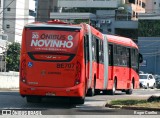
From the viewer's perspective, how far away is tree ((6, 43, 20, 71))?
2719 inches

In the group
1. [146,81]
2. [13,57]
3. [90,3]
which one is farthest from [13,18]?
[146,81]

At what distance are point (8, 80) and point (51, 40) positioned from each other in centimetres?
2291

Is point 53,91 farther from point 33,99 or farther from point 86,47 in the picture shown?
point 86,47

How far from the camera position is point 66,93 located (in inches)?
703

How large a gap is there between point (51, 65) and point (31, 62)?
0.80 metres

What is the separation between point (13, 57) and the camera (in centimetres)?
7119

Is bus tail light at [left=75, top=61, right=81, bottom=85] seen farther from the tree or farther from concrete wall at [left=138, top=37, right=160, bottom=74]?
concrete wall at [left=138, top=37, right=160, bottom=74]

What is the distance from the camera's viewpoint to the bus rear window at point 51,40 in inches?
715

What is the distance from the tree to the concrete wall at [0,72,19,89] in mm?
27476

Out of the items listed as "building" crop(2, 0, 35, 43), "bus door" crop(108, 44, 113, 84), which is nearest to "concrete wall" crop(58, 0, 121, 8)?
"building" crop(2, 0, 35, 43)

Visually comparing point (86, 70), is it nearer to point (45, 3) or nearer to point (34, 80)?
point (34, 80)

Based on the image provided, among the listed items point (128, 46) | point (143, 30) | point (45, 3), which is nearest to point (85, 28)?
point (128, 46)

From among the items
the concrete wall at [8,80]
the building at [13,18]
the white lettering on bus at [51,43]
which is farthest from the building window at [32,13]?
the white lettering on bus at [51,43]

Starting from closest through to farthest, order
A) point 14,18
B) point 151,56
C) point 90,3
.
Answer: point 151,56
point 90,3
point 14,18
